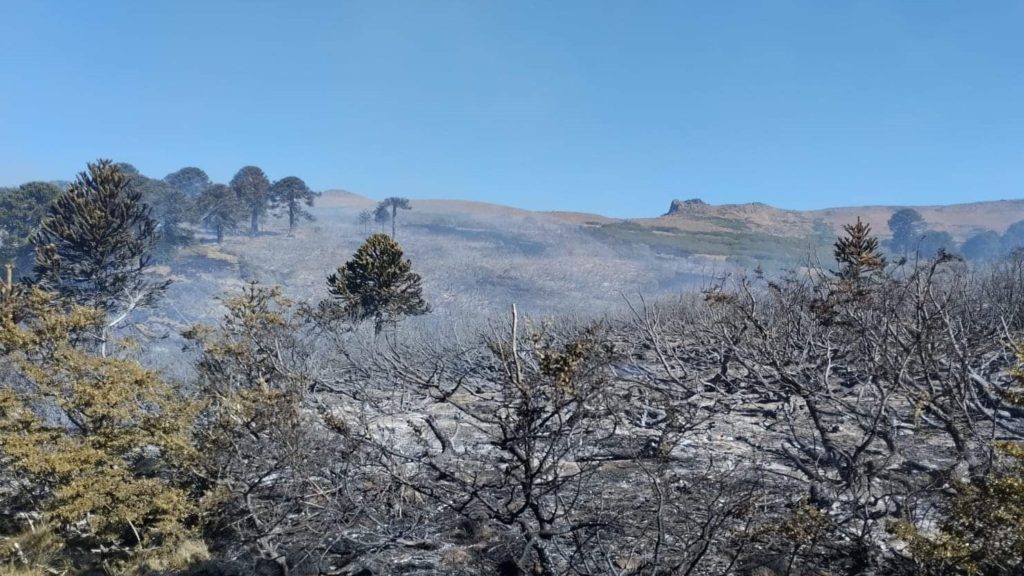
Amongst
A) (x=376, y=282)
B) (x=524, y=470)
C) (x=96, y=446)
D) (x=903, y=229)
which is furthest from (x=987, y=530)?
(x=903, y=229)

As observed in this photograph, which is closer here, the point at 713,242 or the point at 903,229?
the point at 713,242

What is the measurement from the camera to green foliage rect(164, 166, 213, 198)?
83.6 meters

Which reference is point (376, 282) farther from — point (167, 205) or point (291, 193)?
point (291, 193)

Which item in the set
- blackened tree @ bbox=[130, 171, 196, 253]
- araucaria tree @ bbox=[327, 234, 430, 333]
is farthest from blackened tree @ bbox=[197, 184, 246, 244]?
araucaria tree @ bbox=[327, 234, 430, 333]

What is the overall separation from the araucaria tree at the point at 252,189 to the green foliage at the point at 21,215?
21838 mm

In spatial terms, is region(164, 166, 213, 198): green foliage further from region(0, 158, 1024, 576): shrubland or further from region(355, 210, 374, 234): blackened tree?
region(0, 158, 1024, 576): shrubland

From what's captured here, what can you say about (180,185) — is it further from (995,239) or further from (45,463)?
(995,239)

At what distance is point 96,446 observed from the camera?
8.74m

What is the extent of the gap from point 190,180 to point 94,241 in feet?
225

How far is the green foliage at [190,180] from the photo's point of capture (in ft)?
274

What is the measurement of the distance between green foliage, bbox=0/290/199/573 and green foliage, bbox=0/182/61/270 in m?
37.7

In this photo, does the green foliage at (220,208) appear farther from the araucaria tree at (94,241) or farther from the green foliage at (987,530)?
the green foliage at (987,530)

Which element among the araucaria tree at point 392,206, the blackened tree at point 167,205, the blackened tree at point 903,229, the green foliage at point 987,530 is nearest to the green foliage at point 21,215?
the blackened tree at point 167,205

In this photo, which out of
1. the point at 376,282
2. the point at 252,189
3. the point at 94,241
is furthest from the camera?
the point at 252,189
